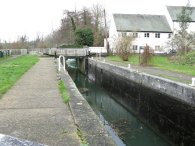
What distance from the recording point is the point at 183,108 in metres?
11.9

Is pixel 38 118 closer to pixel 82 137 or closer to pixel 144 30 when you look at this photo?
pixel 82 137

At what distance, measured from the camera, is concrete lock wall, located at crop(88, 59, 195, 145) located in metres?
11.5

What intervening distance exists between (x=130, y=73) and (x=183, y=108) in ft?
29.8

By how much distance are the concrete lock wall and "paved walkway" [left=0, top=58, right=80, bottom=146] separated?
14.8 feet

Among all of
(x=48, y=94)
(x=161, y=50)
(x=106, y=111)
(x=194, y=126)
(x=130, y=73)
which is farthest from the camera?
(x=161, y=50)

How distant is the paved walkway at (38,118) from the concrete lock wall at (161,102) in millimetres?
4498

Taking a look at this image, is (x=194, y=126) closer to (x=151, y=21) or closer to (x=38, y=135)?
(x=38, y=135)

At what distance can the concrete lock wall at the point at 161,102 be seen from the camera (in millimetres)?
11523

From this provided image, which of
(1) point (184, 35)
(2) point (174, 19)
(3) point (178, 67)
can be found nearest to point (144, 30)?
(2) point (174, 19)

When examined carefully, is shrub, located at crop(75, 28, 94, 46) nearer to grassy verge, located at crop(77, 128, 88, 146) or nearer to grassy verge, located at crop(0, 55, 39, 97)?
grassy verge, located at crop(0, 55, 39, 97)

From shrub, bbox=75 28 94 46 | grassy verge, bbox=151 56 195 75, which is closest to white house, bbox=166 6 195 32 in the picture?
shrub, bbox=75 28 94 46

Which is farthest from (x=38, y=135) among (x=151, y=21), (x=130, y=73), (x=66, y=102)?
(x=151, y=21)

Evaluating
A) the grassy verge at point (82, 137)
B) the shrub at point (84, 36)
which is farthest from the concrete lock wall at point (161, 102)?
the shrub at point (84, 36)

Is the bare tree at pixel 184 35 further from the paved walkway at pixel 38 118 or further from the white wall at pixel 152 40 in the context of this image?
the paved walkway at pixel 38 118
